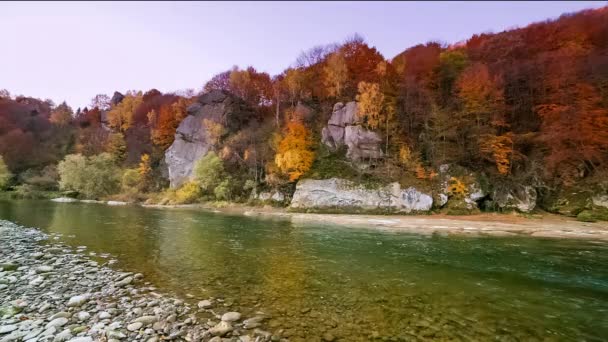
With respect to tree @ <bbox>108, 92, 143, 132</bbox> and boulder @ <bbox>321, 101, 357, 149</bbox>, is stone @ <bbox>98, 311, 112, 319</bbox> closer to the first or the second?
boulder @ <bbox>321, 101, 357, 149</bbox>

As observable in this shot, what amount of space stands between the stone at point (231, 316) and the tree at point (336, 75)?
51.8 meters

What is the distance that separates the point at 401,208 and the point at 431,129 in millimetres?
13475

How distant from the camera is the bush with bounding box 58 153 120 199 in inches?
2527

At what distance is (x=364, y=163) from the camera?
146ft

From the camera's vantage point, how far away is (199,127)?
6738cm

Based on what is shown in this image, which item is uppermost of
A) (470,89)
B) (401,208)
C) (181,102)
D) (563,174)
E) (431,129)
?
(181,102)

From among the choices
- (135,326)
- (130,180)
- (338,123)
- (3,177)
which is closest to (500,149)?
(338,123)

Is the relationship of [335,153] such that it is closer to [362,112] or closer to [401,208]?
[362,112]

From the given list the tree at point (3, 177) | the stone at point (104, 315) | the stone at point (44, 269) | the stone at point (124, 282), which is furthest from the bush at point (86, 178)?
the stone at point (104, 315)

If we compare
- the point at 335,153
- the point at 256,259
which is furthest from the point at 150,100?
the point at 256,259

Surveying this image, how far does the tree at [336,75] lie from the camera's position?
55.9 meters

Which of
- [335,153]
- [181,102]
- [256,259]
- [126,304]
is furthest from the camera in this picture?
[181,102]

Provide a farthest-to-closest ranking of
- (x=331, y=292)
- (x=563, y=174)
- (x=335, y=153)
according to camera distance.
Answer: (x=335, y=153) → (x=563, y=174) → (x=331, y=292)

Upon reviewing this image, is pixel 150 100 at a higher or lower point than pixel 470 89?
higher
